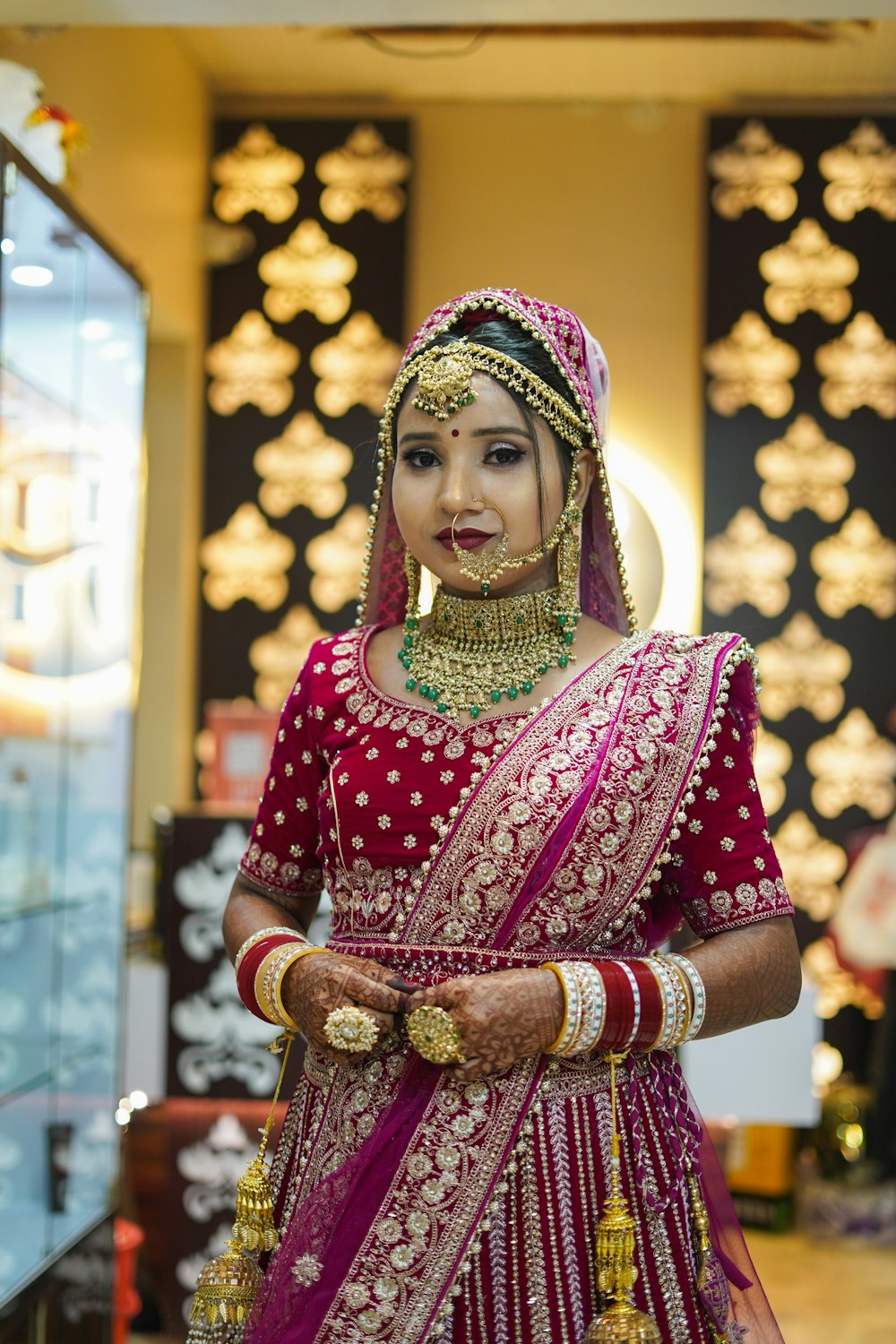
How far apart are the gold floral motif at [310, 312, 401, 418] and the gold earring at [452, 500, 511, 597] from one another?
367cm

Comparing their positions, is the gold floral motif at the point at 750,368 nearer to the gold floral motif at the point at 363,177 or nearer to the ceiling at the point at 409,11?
the gold floral motif at the point at 363,177

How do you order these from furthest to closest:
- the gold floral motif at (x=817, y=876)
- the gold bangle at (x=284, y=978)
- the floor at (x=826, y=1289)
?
the gold floral motif at (x=817, y=876) < the floor at (x=826, y=1289) < the gold bangle at (x=284, y=978)

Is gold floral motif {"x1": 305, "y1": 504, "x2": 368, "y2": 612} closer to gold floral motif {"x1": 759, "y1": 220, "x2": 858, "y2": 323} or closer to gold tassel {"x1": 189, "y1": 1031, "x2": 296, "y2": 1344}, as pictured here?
gold floral motif {"x1": 759, "y1": 220, "x2": 858, "y2": 323}

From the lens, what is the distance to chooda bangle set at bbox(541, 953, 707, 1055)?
1.13 metres

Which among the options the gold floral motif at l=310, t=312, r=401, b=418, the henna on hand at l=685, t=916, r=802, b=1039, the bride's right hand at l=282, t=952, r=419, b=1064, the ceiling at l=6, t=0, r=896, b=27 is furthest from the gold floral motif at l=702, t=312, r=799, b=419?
the bride's right hand at l=282, t=952, r=419, b=1064

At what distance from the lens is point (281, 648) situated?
484 cm

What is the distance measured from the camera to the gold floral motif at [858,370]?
186 inches

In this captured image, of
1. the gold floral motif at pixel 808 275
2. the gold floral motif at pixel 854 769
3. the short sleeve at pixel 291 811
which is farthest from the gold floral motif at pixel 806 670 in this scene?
the short sleeve at pixel 291 811

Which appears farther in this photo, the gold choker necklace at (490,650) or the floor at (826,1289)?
the floor at (826,1289)

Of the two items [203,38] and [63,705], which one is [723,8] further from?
[203,38]

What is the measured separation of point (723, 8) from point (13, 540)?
1344 millimetres

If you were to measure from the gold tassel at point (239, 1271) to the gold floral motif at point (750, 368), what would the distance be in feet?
12.7

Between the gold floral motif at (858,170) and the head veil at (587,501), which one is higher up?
the gold floral motif at (858,170)

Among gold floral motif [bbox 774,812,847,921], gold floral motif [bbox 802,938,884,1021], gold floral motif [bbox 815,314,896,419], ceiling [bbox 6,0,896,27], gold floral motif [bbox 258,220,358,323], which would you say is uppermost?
gold floral motif [bbox 258,220,358,323]
